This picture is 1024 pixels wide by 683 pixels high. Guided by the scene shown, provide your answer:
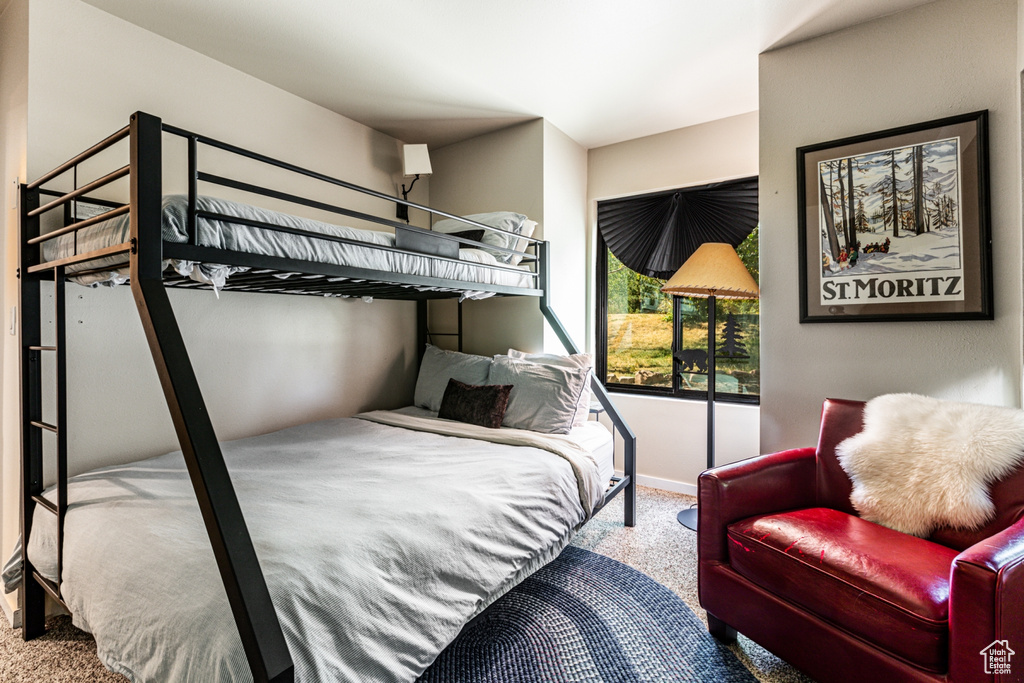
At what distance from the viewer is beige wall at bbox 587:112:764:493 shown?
9.91 ft

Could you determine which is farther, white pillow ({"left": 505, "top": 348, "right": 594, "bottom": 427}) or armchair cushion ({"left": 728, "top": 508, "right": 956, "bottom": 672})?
white pillow ({"left": 505, "top": 348, "right": 594, "bottom": 427})

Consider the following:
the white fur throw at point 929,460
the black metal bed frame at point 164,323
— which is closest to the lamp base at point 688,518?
the black metal bed frame at point 164,323

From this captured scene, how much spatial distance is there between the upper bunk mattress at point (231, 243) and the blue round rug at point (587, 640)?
1.43 metres

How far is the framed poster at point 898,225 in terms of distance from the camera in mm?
1936

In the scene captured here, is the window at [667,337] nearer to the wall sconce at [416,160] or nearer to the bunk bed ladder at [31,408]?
the wall sconce at [416,160]

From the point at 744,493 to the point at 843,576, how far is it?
0.42m

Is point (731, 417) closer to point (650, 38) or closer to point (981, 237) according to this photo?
point (981, 237)

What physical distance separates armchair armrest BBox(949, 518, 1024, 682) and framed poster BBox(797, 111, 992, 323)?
1.31m

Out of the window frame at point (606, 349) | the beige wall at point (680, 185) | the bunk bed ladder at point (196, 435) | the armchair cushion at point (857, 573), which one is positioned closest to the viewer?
the bunk bed ladder at point (196, 435)

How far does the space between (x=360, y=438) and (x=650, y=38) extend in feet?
7.81

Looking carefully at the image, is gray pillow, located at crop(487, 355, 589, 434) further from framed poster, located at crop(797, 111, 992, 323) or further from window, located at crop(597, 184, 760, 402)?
framed poster, located at crop(797, 111, 992, 323)

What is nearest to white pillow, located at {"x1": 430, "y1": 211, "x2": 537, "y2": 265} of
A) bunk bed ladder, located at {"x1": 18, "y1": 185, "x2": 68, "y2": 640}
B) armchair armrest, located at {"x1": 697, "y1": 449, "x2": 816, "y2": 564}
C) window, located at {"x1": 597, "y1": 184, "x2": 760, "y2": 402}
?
window, located at {"x1": 597, "y1": 184, "x2": 760, "y2": 402}

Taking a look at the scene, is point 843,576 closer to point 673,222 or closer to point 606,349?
point 606,349

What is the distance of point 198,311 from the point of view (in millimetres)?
2330
